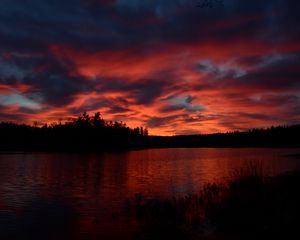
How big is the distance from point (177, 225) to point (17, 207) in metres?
13.5

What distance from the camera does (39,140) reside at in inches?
7367

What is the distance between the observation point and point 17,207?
25.9 metres

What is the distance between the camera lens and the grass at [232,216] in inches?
573

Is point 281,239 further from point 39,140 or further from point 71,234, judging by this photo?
point 39,140

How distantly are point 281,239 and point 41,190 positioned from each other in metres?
27.9

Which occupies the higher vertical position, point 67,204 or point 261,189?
point 261,189

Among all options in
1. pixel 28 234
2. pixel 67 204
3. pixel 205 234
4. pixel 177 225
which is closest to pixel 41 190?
pixel 67 204

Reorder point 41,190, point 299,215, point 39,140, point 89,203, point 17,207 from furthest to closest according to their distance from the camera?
point 39,140 → point 41,190 → point 89,203 → point 17,207 → point 299,215

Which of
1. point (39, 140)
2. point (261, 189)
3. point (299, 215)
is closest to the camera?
point (299, 215)

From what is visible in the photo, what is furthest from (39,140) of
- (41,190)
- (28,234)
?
(28,234)

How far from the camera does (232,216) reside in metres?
17.3

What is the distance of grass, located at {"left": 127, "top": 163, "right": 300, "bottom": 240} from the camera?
573 inches

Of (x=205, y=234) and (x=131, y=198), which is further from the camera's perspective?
(x=131, y=198)

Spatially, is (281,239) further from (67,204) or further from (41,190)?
(41,190)
